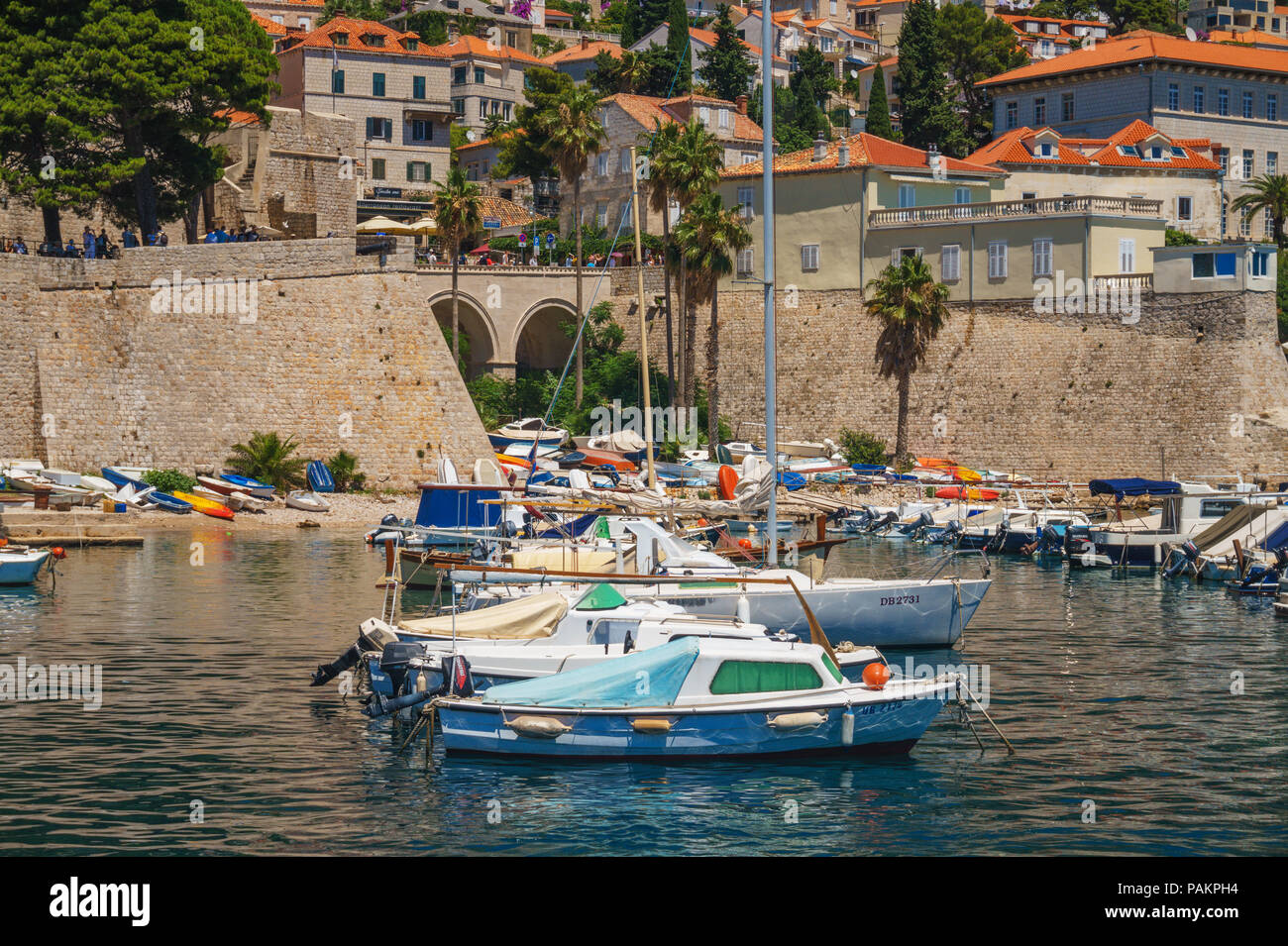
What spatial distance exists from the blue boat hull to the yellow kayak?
31.1 meters

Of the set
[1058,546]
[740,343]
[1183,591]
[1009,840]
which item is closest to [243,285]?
[740,343]

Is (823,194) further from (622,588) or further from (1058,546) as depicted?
(622,588)

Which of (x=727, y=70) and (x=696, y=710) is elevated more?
(x=727, y=70)

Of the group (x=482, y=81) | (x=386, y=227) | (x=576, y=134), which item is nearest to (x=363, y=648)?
(x=576, y=134)

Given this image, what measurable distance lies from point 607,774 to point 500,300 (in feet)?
166

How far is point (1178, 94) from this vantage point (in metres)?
81.7

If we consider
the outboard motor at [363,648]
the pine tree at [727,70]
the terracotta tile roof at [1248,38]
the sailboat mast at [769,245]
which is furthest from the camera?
the terracotta tile roof at [1248,38]

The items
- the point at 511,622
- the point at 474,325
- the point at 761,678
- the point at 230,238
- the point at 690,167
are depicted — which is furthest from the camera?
the point at 474,325

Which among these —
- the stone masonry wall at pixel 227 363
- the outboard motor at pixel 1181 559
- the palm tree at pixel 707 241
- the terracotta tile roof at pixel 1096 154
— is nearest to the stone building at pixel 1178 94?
the terracotta tile roof at pixel 1096 154

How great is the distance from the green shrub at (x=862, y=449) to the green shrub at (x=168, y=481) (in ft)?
85.2

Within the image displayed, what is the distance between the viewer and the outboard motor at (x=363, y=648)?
75.4ft

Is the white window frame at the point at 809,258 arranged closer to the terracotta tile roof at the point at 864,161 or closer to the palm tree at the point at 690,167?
the terracotta tile roof at the point at 864,161

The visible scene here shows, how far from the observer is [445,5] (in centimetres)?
12206

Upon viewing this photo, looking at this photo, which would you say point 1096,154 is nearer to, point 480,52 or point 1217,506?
point 1217,506
